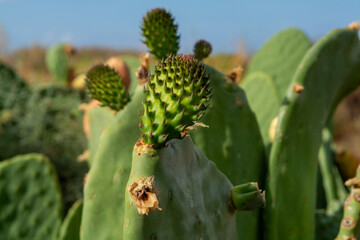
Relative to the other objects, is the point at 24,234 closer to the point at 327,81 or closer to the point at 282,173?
the point at 282,173

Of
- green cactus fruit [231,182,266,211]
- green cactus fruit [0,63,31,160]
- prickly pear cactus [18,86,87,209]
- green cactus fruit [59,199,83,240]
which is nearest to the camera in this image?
green cactus fruit [231,182,266,211]

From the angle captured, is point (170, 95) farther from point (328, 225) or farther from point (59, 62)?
point (59, 62)

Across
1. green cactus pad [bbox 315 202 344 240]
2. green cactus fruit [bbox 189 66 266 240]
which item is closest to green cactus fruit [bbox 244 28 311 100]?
green cactus pad [bbox 315 202 344 240]

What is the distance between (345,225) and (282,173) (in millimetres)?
227

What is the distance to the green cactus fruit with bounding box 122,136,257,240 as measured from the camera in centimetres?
72

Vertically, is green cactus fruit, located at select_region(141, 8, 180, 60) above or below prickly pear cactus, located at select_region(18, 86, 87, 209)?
above

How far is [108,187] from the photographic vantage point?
1.08 metres

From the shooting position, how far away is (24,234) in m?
1.84

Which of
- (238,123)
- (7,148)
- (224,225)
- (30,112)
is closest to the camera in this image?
(224,225)

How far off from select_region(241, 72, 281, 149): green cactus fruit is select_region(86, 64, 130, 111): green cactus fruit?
2.66 feet

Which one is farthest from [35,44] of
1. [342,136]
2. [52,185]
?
[52,185]

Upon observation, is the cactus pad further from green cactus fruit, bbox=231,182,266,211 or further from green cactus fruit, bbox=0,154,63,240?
green cactus fruit, bbox=231,182,266,211

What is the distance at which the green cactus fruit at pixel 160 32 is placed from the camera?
1.12 meters

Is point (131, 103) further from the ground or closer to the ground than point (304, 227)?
further from the ground
